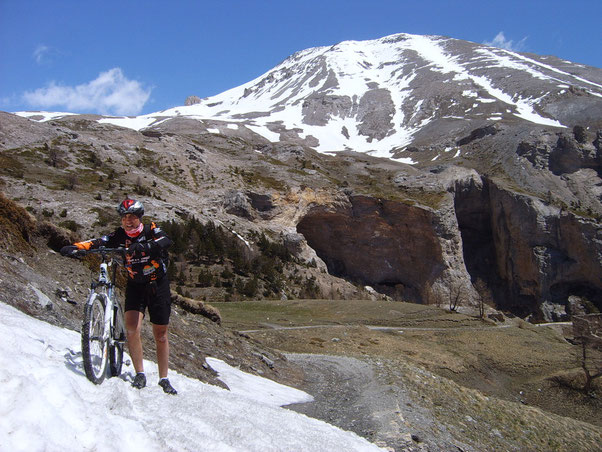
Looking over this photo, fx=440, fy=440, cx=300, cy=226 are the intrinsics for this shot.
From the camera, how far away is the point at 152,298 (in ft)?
16.4

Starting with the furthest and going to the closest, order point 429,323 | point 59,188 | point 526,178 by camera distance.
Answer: point 526,178 < point 59,188 < point 429,323

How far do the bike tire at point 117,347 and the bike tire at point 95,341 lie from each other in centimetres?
12

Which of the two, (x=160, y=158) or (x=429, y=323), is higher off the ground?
(x=160, y=158)

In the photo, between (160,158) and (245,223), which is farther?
(160,158)

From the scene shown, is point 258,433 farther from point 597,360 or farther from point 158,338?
point 597,360

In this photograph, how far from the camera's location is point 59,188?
35469 millimetres

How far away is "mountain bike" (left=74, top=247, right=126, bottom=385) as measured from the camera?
13.9 feet

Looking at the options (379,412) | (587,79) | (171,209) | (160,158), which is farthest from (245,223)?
(587,79)

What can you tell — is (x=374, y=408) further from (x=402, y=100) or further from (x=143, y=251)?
(x=402, y=100)

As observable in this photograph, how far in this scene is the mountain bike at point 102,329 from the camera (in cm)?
423

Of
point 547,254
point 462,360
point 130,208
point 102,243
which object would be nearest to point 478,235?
point 547,254

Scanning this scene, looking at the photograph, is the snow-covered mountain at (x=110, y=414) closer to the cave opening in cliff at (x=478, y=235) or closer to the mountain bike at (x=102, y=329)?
the mountain bike at (x=102, y=329)

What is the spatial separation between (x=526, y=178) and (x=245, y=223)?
4641 cm

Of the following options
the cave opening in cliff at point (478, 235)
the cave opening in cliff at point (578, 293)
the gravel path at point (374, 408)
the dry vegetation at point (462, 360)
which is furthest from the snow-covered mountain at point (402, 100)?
the gravel path at point (374, 408)
